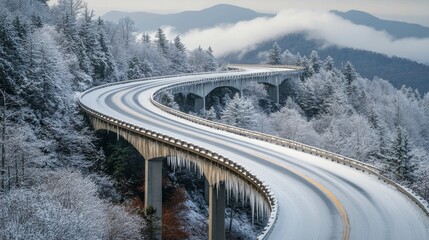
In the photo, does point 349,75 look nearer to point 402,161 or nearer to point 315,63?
point 315,63

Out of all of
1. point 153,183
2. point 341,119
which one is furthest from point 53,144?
point 341,119

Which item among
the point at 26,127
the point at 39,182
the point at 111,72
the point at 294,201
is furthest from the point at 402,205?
the point at 111,72

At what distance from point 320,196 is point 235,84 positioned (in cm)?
7685

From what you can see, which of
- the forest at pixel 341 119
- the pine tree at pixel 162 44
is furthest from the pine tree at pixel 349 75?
the pine tree at pixel 162 44

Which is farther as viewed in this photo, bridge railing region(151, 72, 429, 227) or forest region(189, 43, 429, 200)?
forest region(189, 43, 429, 200)

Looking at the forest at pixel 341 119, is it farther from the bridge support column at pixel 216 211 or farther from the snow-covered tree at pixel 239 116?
the bridge support column at pixel 216 211

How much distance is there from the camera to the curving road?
1021 inches

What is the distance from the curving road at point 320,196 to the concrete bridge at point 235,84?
39732mm

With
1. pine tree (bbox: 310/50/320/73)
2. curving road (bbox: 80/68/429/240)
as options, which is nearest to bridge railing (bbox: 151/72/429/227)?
curving road (bbox: 80/68/429/240)

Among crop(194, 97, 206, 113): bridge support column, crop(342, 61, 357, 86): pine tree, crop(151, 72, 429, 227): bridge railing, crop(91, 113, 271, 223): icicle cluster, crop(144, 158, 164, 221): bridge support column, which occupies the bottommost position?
crop(144, 158, 164, 221): bridge support column

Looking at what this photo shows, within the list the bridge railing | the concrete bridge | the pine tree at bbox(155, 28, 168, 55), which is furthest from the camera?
the pine tree at bbox(155, 28, 168, 55)

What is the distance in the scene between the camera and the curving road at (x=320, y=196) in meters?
25.9

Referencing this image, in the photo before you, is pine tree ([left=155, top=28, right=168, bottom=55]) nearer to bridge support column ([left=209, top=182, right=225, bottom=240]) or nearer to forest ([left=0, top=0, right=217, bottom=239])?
forest ([left=0, top=0, right=217, bottom=239])

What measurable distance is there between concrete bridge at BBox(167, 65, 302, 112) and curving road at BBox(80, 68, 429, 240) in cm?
3973
